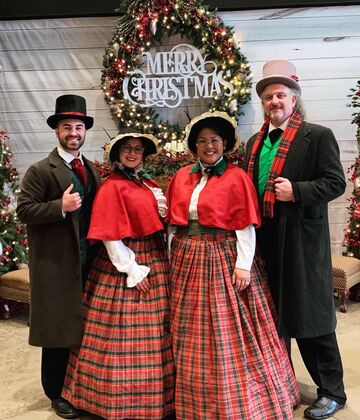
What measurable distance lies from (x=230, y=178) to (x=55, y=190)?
2.79 feet

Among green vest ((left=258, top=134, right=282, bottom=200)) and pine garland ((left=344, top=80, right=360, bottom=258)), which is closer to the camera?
green vest ((left=258, top=134, right=282, bottom=200))

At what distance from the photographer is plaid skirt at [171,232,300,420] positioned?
6.47ft

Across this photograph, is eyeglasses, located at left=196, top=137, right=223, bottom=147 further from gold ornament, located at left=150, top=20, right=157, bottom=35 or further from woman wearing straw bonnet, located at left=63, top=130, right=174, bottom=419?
gold ornament, located at left=150, top=20, right=157, bottom=35

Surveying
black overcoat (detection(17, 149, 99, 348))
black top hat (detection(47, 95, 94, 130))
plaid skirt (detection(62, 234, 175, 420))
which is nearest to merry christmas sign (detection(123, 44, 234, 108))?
black top hat (detection(47, 95, 94, 130))

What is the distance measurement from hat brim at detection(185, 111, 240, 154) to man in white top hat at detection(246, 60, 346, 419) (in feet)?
0.62

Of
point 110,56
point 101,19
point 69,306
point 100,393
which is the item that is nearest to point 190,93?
point 110,56

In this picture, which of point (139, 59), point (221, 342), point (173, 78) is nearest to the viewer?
point (221, 342)

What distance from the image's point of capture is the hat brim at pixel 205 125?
6.99 ft

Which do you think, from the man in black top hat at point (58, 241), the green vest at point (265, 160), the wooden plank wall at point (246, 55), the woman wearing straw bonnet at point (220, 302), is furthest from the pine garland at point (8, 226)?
Result: the green vest at point (265, 160)

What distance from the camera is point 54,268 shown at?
2.23 metres

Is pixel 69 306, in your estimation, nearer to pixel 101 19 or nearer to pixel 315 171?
pixel 315 171

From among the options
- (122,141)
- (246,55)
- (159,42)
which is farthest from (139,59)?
(122,141)

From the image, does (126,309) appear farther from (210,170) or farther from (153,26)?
(153,26)

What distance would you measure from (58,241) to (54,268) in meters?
0.13
